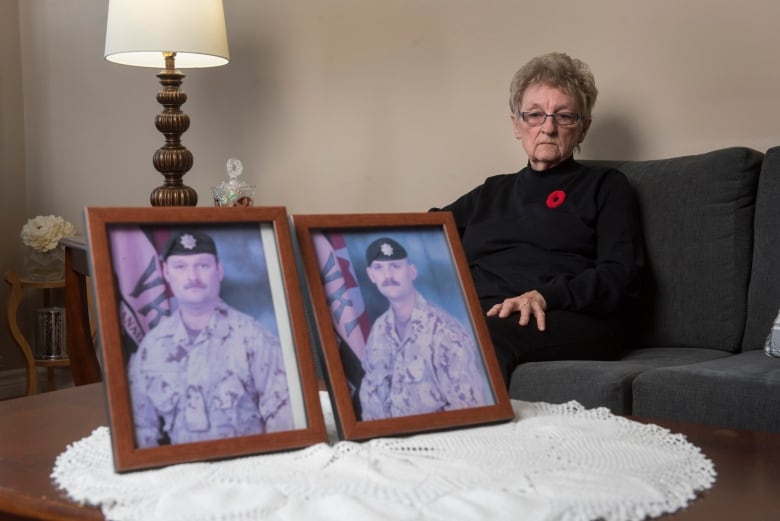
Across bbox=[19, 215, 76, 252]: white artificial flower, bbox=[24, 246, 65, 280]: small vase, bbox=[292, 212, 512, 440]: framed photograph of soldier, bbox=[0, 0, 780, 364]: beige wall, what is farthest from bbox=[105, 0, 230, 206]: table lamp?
bbox=[292, 212, 512, 440]: framed photograph of soldier

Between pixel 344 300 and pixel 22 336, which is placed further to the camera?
pixel 22 336

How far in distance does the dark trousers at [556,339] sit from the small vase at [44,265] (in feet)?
7.68

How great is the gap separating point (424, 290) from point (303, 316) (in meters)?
0.16

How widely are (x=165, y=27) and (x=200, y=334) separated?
1964mm

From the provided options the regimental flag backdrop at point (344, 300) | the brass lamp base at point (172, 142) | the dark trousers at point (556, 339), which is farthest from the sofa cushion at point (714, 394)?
the brass lamp base at point (172, 142)

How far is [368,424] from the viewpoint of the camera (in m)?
0.98

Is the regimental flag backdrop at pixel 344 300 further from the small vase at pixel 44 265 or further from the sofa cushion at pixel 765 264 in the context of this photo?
the small vase at pixel 44 265

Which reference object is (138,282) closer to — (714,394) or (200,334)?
(200,334)

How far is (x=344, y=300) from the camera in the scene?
103cm

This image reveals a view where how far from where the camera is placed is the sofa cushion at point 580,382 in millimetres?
1727

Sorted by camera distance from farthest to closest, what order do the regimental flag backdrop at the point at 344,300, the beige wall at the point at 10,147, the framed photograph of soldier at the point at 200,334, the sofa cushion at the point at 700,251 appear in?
the beige wall at the point at 10,147
the sofa cushion at the point at 700,251
the regimental flag backdrop at the point at 344,300
the framed photograph of soldier at the point at 200,334

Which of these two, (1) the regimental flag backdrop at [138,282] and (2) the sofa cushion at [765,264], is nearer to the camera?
(1) the regimental flag backdrop at [138,282]

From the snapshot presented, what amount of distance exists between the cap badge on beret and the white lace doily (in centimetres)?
23

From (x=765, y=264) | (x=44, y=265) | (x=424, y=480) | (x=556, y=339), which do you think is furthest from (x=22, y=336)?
(x=424, y=480)
